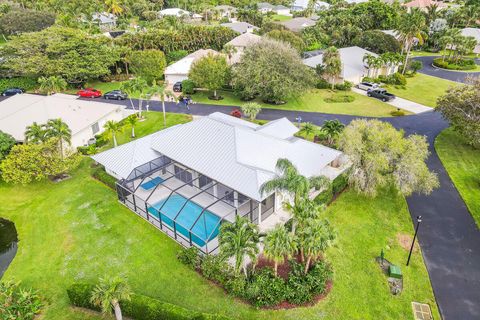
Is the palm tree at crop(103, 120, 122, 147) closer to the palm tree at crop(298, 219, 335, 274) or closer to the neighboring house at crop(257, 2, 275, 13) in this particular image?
the palm tree at crop(298, 219, 335, 274)

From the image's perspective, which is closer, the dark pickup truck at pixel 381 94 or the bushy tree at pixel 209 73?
the bushy tree at pixel 209 73

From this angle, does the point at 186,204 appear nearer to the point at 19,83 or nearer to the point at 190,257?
the point at 190,257

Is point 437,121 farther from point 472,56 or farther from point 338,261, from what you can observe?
point 472,56

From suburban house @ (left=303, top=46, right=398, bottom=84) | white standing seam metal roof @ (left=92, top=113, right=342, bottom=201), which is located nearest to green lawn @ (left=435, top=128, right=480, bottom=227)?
white standing seam metal roof @ (left=92, top=113, right=342, bottom=201)

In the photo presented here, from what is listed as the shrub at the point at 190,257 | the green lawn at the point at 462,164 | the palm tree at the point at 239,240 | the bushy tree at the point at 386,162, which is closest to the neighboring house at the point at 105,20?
the bushy tree at the point at 386,162

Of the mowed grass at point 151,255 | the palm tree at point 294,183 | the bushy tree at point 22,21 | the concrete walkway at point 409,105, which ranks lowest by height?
the mowed grass at point 151,255

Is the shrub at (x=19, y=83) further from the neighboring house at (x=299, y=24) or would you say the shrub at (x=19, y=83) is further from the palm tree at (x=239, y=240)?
the neighboring house at (x=299, y=24)

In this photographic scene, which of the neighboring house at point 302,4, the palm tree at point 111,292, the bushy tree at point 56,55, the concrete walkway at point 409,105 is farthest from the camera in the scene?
the neighboring house at point 302,4

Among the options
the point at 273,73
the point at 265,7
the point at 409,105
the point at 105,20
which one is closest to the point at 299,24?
the point at 265,7
